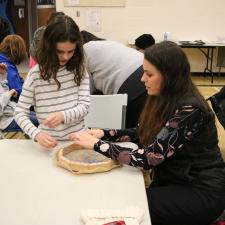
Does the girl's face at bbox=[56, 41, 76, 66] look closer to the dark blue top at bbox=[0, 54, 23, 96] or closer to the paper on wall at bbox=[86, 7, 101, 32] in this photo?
the dark blue top at bbox=[0, 54, 23, 96]

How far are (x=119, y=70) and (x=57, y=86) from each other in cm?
77

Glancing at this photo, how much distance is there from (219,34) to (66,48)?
5.43 m

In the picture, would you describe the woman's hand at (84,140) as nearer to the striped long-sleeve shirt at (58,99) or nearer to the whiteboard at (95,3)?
the striped long-sleeve shirt at (58,99)

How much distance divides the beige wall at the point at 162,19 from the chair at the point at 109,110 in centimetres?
450

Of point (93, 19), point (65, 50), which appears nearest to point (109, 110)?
point (65, 50)

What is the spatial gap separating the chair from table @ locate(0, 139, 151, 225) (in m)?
0.78

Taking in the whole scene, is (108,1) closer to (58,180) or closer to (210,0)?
(210,0)

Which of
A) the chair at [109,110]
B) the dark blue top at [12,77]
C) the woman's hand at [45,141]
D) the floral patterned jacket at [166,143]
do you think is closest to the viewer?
the floral patterned jacket at [166,143]

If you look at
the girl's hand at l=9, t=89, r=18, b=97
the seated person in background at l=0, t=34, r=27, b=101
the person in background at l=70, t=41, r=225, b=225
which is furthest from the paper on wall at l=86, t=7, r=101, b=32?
the person in background at l=70, t=41, r=225, b=225

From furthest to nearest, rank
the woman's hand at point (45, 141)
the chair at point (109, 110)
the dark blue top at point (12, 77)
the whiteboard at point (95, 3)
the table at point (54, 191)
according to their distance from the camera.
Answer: the whiteboard at point (95, 3) < the dark blue top at point (12, 77) < the chair at point (109, 110) < the woman's hand at point (45, 141) < the table at point (54, 191)

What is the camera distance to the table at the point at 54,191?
3.47 feet

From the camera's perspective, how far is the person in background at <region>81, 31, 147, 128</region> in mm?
2406

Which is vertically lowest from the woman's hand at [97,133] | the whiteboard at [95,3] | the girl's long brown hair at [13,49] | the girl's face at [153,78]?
the woman's hand at [97,133]

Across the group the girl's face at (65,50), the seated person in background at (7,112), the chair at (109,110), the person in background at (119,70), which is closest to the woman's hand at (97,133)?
the girl's face at (65,50)
